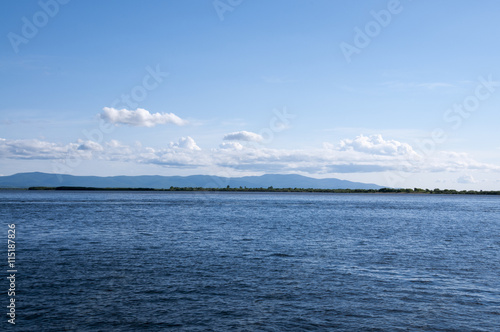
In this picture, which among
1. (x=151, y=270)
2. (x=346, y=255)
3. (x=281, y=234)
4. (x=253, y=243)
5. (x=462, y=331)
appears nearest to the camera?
(x=462, y=331)

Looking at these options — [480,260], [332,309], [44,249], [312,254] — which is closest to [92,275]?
[44,249]

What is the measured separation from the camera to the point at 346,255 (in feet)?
125

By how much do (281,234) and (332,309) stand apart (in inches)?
1291

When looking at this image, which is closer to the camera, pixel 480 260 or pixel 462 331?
pixel 462 331

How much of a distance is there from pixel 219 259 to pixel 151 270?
677 cm

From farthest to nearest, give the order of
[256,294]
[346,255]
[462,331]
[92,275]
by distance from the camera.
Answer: [346,255] < [92,275] < [256,294] < [462,331]

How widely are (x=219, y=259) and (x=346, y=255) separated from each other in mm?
12574

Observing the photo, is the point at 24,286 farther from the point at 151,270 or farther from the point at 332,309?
the point at 332,309

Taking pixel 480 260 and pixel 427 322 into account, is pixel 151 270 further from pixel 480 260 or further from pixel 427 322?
pixel 480 260

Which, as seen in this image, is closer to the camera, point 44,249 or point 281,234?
point 44,249

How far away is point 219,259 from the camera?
3522 cm

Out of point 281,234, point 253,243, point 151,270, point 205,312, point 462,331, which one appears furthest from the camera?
point 281,234

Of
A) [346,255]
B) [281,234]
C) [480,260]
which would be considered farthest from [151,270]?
[480,260]

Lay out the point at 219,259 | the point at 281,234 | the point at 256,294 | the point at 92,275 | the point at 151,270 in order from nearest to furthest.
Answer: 1. the point at 256,294
2. the point at 92,275
3. the point at 151,270
4. the point at 219,259
5. the point at 281,234
